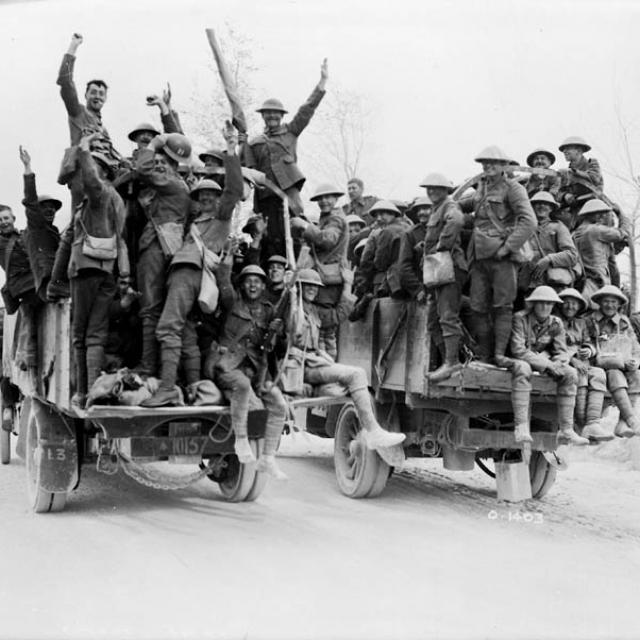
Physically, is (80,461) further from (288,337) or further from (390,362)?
(390,362)

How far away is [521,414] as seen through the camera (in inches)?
311

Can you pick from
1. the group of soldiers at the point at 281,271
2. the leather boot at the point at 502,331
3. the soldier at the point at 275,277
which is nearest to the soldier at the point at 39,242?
the group of soldiers at the point at 281,271

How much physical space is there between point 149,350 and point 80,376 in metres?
0.58

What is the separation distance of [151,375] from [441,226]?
3.00 metres

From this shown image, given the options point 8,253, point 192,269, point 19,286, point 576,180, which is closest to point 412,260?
point 576,180

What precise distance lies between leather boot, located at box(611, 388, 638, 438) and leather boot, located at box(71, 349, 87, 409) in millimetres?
4578

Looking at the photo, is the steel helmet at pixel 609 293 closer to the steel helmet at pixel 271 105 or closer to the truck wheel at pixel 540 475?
the truck wheel at pixel 540 475

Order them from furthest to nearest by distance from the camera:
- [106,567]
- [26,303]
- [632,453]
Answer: [632,453], [26,303], [106,567]

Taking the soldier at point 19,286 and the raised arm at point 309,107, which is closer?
the soldier at point 19,286

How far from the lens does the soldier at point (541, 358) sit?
26.0 feet

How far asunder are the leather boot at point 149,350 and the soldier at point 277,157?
2056 millimetres

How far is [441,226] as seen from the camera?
8359 millimetres

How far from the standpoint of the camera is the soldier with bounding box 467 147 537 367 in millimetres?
8023

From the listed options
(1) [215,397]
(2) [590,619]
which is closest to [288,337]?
(1) [215,397]
